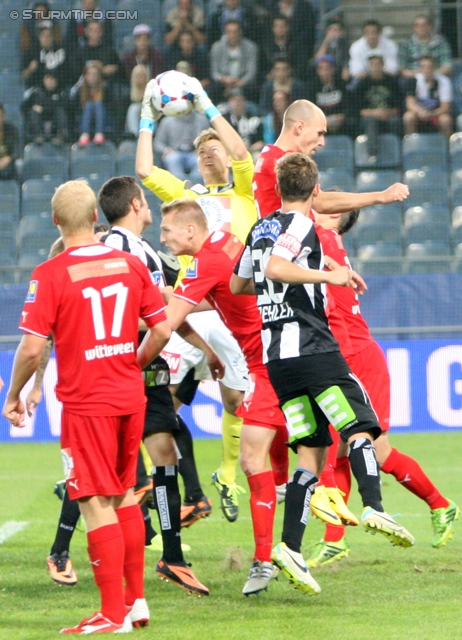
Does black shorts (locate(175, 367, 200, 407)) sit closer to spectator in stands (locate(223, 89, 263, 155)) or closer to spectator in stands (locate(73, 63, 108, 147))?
spectator in stands (locate(223, 89, 263, 155))

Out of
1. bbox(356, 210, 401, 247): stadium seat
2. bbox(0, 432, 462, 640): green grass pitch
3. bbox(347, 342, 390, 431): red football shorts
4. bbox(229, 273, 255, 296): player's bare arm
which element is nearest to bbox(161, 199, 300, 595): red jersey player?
bbox(229, 273, 255, 296): player's bare arm

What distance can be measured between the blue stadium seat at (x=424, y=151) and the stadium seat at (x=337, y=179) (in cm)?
85

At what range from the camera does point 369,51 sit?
15.4 meters

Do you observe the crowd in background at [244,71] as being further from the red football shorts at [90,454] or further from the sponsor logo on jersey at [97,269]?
the red football shorts at [90,454]

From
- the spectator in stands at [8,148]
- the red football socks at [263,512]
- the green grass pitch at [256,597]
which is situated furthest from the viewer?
the spectator in stands at [8,148]

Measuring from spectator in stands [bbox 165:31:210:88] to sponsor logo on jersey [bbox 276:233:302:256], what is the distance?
11.1 m

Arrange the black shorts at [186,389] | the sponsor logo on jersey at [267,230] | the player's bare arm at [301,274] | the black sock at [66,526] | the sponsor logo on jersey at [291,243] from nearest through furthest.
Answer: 1. the player's bare arm at [301,274]
2. the sponsor logo on jersey at [291,243]
3. the sponsor logo on jersey at [267,230]
4. the black sock at [66,526]
5. the black shorts at [186,389]

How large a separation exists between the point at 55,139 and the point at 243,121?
2.84 meters

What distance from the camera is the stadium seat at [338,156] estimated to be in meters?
15.2

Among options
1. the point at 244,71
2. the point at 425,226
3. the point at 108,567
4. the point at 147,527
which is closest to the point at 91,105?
the point at 244,71

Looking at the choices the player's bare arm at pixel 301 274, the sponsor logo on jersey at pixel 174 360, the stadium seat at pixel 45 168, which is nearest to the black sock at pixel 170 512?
the player's bare arm at pixel 301 274

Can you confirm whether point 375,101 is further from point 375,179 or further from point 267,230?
point 267,230

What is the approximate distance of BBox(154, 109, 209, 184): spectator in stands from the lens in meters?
14.2

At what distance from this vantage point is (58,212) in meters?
4.28
